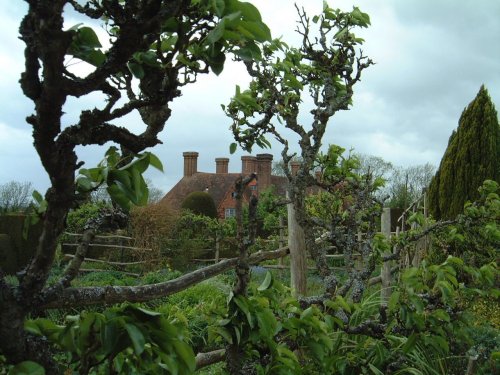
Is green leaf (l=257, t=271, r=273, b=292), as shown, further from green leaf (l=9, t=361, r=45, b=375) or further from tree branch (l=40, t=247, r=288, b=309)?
green leaf (l=9, t=361, r=45, b=375)

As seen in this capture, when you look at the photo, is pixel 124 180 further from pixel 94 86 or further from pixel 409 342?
pixel 409 342

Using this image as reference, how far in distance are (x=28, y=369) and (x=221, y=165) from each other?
31.7 m

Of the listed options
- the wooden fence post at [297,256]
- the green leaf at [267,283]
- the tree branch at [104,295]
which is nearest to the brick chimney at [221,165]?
the wooden fence post at [297,256]

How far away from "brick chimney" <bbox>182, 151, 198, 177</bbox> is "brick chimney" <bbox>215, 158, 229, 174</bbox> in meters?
1.30

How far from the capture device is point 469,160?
8844 millimetres

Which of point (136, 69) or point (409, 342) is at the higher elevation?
point (136, 69)

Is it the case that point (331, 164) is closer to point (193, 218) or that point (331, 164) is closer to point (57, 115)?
point (57, 115)

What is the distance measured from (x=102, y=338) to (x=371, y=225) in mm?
2424

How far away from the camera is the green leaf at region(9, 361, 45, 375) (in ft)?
2.98

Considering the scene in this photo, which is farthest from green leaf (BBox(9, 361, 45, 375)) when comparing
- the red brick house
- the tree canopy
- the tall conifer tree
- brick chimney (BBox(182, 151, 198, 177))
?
brick chimney (BBox(182, 151, 198, 177))

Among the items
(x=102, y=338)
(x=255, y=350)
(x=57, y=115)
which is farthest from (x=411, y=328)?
(x=57, y=115)

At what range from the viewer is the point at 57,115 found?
85cm

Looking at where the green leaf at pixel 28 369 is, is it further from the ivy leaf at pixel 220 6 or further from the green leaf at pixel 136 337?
the ivy leaf at pixel 220 6

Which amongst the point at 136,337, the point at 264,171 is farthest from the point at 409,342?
the point at 264,171
